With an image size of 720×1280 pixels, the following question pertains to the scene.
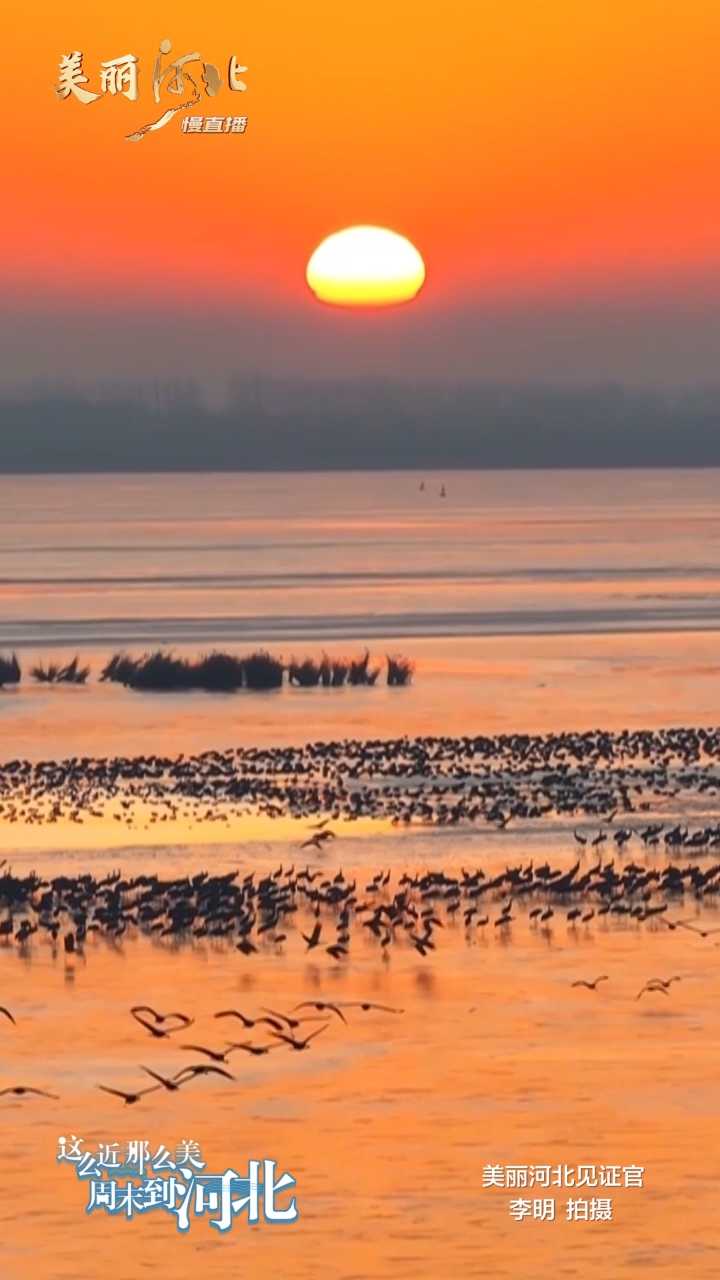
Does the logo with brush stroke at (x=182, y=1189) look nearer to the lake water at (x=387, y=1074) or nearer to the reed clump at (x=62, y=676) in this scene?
the lake water at (x=387, y=1074)

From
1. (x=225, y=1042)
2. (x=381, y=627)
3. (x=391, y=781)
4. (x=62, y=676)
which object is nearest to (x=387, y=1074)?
(x=225, y=1042)

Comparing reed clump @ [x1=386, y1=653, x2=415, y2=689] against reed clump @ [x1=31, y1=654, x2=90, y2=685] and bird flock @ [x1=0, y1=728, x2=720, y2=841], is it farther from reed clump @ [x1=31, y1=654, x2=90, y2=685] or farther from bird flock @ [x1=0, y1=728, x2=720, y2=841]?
bird flock @ [x1=0, y1=728, x2=720, y2=841]

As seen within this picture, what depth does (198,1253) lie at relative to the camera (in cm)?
1568

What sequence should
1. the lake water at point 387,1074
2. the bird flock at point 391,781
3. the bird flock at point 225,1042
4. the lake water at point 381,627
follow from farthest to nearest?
the lake water at point 381,627 < the bird flock at point 391,781 < the bird flock at point 225,1042 < the lake water at point 387,1074

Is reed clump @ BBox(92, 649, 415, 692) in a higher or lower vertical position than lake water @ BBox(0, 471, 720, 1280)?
higher

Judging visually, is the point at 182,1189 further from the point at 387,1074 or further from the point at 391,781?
the point at 391,781

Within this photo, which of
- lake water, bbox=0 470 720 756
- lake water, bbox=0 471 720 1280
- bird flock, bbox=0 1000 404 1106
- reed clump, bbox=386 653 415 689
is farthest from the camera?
reed clump, bbox=386 653 415 689

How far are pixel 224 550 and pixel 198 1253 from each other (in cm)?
15614

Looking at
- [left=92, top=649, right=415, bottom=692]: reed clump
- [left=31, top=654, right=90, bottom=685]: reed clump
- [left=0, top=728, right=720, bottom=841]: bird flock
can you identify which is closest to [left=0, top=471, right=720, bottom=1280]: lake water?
[left=0, top=728, right=720, bottom=841]: bird flock

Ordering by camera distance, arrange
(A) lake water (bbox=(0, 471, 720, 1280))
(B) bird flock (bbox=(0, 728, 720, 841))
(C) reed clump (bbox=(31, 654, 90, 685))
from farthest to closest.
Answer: (C) reed clump (bbox=(31, 654, 90, 685)) < (B) bird flock (bbox=(0, 728, 720, 841)) < (A) lake water (bbox=(0, 471, 720, 1280))

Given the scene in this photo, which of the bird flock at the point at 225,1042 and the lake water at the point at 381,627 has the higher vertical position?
the lake water at the point at 381,627

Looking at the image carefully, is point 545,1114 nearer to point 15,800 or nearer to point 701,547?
point 15,800

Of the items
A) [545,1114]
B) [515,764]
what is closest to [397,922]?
[545,1114]

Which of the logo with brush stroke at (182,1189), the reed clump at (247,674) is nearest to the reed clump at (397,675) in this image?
the reed clump at (247,674)
